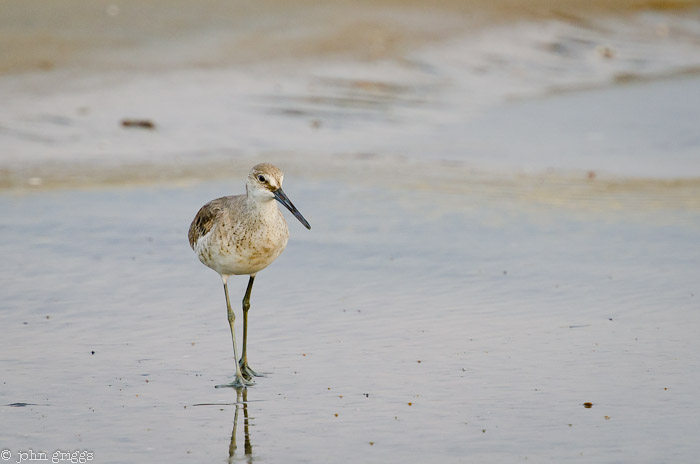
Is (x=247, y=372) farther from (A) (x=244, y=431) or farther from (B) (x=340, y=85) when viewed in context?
(B) (x=340, y=85)

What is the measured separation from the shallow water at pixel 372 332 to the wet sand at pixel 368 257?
0.02 metres

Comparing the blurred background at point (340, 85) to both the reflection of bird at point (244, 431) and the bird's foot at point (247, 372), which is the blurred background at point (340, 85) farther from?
the reflection of bird at point (244, 431)

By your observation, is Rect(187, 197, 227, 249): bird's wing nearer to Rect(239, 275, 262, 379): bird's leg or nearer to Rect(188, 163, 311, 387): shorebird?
Rect(188, 163, 311, 387): shorebird

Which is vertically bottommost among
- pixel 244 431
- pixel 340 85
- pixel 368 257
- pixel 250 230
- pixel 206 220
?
pixel 340 85

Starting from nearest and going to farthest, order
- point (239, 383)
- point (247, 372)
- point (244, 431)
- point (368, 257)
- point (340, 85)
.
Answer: point (244, 431) < point (239, 383) < point (247, 372) < point (368, 257) < point (340, 85)

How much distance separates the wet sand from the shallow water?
0.08 feet

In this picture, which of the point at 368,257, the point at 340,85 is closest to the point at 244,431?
the point at 368,257

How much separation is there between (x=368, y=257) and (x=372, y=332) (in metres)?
1.76

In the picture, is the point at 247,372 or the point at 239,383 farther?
the point at 247,372

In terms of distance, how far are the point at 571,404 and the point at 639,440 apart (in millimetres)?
514

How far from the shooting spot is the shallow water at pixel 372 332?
552cm

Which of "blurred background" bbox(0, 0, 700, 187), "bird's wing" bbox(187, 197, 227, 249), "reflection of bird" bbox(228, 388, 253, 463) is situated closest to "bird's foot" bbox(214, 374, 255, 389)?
"reflection of bird" bbox(228, 388, 253, 463)

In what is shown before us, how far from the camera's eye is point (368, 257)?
880 cm

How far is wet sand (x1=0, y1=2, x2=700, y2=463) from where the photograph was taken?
569 centimetres
